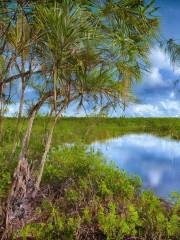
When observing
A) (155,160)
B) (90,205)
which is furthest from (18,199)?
(155,160)

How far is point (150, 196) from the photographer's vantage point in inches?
235

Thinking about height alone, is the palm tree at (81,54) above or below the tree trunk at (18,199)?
above

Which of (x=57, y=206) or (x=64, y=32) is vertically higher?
(x=64, y=32)

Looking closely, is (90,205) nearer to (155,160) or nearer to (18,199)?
(18,199)

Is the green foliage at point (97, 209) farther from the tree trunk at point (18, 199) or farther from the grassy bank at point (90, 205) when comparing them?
the tree trunk at point (18, 199)

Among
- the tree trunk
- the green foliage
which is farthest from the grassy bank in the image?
the tree trunk

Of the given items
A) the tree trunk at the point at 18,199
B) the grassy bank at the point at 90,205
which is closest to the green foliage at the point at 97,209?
the grassy bank at the point at 90,205

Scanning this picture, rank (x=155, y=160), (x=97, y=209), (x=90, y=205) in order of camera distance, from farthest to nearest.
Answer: (x=155, y=160) < (x=90, y=205) < (x=97, y=209)

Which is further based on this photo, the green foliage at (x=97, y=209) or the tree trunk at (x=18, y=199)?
the tree trunk at (x=18, y=199)

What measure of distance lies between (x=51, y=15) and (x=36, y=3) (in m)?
1.25

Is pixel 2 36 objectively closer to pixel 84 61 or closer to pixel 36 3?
pixel 36 3

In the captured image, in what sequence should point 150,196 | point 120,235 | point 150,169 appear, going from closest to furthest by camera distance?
point 120,235 → point 150,196 → point 150,169

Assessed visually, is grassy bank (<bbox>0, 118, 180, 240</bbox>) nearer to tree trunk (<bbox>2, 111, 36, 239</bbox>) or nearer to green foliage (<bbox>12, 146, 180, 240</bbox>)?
green foliage (<bbox>12, 146, 180, 240</bbox>)

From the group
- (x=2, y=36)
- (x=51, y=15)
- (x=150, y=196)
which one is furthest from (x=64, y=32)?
(x=150, y=196)
